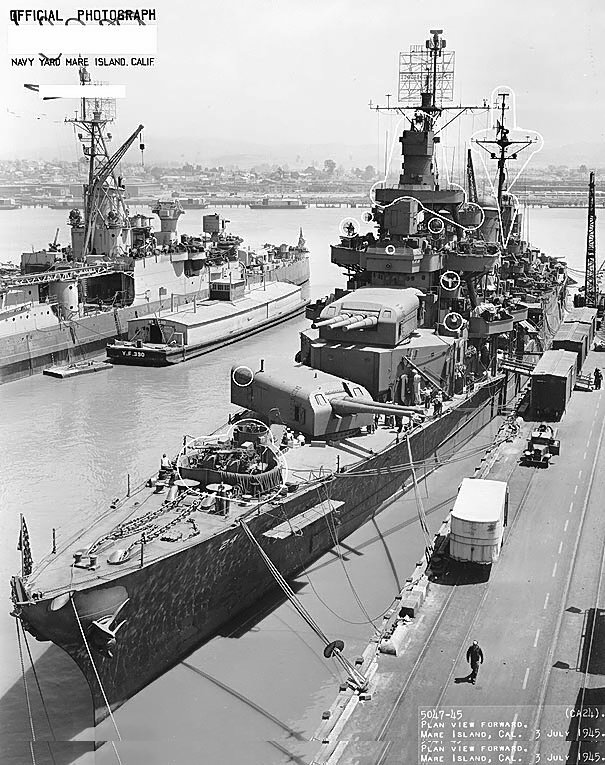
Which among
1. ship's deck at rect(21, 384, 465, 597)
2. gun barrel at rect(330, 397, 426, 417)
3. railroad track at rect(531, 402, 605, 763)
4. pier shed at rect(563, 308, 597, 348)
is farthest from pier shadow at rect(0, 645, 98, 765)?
pier shed at rect(563, 308, 597, 348)

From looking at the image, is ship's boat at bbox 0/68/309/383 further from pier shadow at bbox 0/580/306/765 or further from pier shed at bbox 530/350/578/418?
pier shadow at bbox 0/580/306/765

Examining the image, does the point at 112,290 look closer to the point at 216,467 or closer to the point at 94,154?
the point at 94,154

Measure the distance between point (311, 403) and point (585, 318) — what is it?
26634mm

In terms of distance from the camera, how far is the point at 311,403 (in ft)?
60.7

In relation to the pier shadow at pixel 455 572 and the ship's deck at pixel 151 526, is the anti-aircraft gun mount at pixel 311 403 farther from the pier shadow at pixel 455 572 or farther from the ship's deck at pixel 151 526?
the pier shadow at pixel 455 572

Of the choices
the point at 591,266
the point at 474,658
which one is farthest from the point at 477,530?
the point at 591,266

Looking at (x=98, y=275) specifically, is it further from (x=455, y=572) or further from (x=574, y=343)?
(x=455, y=572)

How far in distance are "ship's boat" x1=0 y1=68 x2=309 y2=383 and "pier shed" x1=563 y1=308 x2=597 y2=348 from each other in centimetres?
1778

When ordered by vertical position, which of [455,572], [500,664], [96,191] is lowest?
[500,664]

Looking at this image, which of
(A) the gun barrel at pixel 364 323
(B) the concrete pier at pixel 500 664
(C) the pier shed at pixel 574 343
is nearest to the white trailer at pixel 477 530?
(B) the concrete pier at pixel 500 664

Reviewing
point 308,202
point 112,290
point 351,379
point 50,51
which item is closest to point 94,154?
point 112,290

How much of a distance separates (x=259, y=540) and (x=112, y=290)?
27.5 metres

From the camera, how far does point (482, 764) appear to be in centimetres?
1084

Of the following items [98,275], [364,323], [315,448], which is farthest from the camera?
[98,275]
